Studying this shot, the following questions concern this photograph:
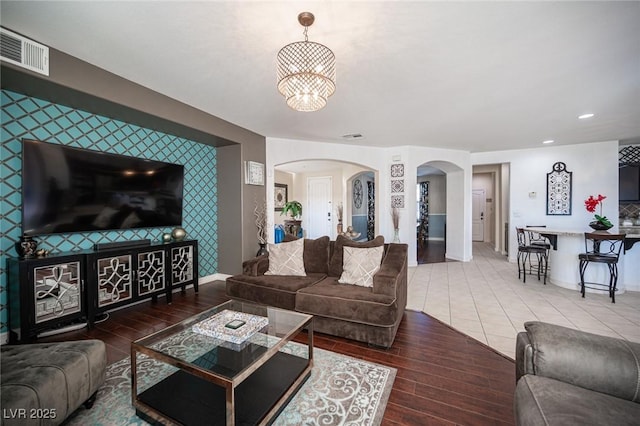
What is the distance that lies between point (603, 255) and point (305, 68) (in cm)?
480

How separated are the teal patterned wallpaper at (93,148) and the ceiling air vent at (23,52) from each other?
729 mm

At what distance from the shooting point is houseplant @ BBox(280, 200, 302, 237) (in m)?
8.21

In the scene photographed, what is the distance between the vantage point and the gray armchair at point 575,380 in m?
1.00

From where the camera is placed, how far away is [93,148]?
2998mm

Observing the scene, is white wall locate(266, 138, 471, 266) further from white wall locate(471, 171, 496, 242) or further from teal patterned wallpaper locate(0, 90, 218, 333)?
white wall locate(471, 171, 496, 242)

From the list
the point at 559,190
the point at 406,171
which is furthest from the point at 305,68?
the point at 559,190

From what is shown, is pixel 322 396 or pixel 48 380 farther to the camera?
pixel 322 396

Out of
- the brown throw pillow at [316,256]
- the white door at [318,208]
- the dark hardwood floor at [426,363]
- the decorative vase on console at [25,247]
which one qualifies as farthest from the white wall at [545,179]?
the decorative vase on console at [25,247]

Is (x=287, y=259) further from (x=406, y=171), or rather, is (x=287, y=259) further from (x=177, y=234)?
(x=406, y=171)

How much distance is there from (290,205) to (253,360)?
7161 mm

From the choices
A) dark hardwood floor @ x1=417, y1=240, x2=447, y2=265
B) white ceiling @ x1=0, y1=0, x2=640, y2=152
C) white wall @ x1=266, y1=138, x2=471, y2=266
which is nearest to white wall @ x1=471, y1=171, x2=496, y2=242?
dark hardwood floor @ x1=417, y1=240, x2=447, y2=265

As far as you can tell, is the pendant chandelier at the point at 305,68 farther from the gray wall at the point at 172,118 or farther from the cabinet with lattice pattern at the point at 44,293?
the cabinet with lattice pattern at the point at 44,293

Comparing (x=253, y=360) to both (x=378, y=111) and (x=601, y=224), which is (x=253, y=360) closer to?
(x=378, y=111)

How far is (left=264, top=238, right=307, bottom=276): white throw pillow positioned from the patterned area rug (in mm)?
1210
